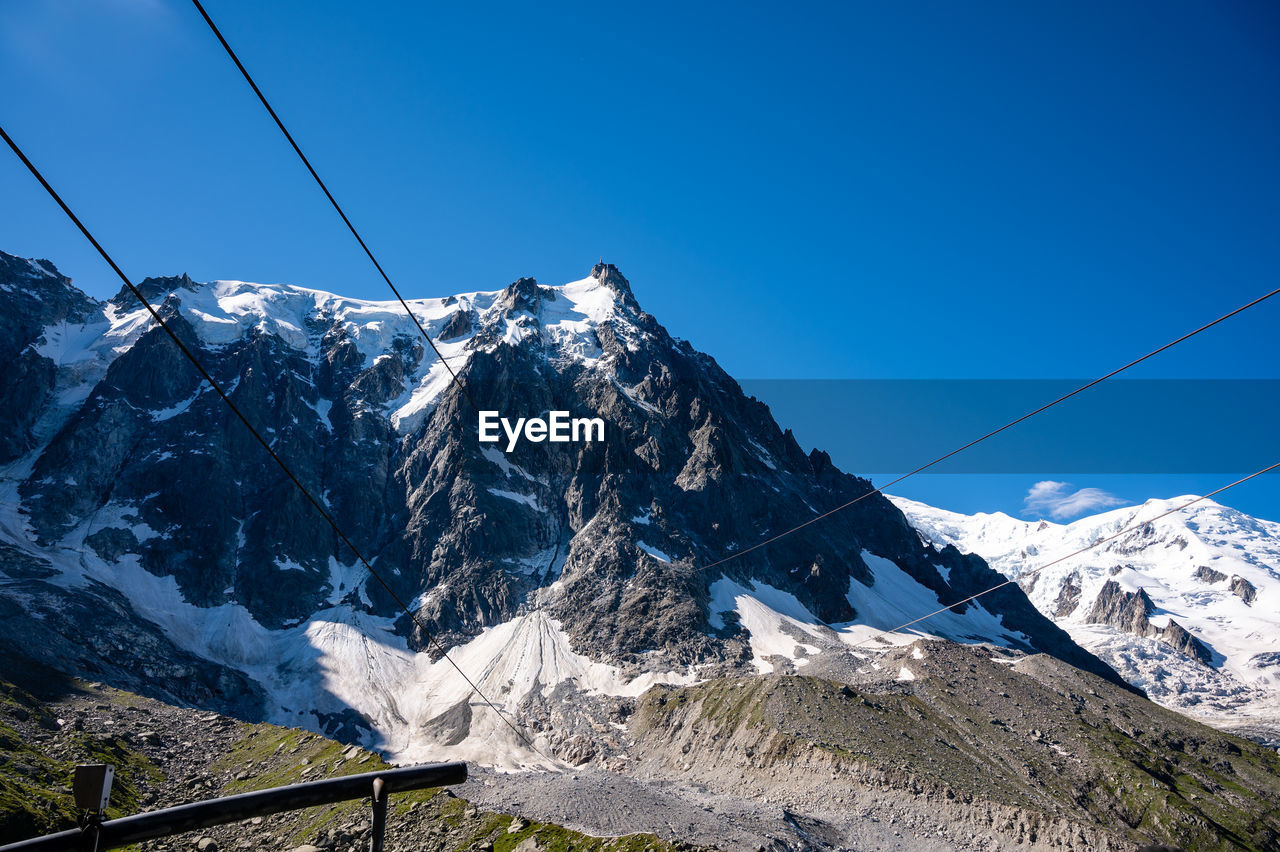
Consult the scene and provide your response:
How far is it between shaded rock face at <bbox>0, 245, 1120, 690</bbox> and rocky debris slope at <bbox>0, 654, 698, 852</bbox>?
2920 inches

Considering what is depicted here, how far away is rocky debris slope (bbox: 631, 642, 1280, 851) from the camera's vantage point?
237 feet

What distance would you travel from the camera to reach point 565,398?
7407 inches

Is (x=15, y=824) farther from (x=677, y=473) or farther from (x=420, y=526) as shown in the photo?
(x=677, y=473)

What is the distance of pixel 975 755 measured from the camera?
84.4 metres

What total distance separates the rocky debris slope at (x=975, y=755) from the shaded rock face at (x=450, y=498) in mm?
28934

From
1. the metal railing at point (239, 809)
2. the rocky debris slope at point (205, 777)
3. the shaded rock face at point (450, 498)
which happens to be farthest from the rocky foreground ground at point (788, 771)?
the shaded rock face at point (450, 498)

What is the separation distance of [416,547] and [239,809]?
517 feet

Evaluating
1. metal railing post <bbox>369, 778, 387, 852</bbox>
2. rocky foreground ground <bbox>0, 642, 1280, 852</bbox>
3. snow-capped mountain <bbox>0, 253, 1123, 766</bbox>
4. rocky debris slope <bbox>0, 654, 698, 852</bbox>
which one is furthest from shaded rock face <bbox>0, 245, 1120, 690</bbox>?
metal railing post <bbox>369, 778, 387, 852</bbox>

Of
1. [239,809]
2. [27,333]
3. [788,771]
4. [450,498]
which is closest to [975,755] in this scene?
[788,771]

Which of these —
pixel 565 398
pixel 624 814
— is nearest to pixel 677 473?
pixel 565 398

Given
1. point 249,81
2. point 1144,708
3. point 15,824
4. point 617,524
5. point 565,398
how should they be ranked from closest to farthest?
1. point 249,81
2. point 15,824
3. point 1144,708
4. point 617,524
5. point 565,398

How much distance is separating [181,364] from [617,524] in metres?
120

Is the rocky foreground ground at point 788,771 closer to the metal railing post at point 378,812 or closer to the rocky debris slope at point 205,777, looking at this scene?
the rocky debris slope at point 205,777

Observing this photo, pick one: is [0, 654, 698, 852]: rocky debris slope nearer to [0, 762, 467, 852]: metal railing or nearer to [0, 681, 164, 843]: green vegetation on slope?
[0, 681, 164, 843]: green vegetation on slope
